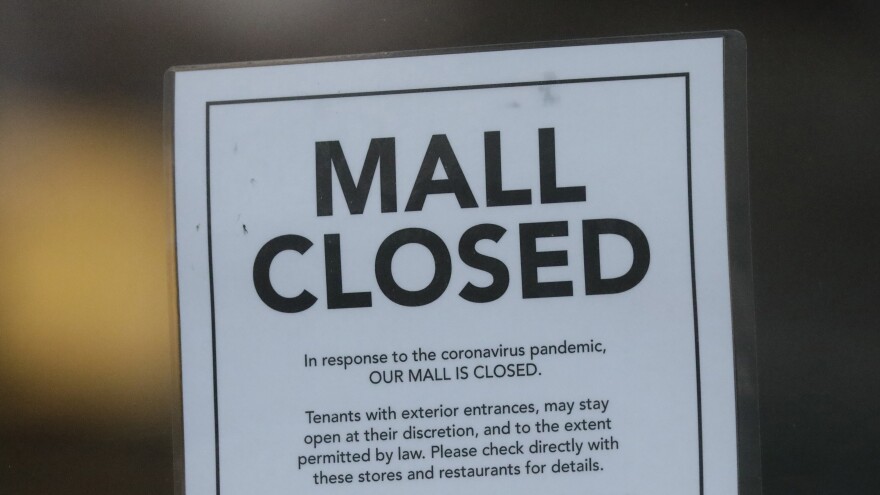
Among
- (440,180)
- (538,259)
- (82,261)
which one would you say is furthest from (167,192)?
(538,259)

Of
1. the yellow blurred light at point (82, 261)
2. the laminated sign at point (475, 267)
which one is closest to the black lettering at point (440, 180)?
the laminated sign at point (475, 267)

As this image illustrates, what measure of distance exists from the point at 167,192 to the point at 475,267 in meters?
0.34

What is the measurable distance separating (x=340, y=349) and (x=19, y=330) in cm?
36

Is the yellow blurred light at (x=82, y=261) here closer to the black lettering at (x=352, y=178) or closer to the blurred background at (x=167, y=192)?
the blurred background at (x=167, y=192)

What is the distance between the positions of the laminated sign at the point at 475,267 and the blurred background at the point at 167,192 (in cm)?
3

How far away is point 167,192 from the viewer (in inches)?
34.9

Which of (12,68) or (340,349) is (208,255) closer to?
(340,349)

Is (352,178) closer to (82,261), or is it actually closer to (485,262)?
(485,262)

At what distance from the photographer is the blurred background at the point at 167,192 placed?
2.84ft

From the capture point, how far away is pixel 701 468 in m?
0.87

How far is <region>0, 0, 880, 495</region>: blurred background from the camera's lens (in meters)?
0.87

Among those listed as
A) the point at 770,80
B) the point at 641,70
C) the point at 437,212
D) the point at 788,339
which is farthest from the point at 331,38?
the point at 788,339

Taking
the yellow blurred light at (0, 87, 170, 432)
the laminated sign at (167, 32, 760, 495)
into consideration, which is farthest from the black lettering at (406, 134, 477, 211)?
the yellow blurred light at (0, 87, 170, 432)

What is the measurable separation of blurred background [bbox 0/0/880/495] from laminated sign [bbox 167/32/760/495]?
1.0 inches
